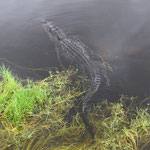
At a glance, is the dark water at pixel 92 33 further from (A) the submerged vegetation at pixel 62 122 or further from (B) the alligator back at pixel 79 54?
(A) the submerged vegetation at pixel 62 122

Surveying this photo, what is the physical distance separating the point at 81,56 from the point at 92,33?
1.32 m

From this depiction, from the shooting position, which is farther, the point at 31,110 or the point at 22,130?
the point at 31,110

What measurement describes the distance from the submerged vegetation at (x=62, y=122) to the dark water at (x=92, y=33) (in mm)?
622

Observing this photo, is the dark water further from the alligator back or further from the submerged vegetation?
the submerged vegetation

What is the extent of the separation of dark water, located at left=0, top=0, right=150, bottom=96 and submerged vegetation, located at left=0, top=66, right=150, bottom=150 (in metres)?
0.62

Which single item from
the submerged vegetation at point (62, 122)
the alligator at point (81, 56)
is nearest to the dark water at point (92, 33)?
the alligator at point (81, 56)

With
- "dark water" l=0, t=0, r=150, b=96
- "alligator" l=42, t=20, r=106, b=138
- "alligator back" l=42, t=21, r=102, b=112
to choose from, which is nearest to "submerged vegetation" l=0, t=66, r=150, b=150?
"alligator" l=42, t=20, r=106, b=138

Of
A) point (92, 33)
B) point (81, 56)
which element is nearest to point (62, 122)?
point (81, 56)

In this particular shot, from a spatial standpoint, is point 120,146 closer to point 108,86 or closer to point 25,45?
point 108,86

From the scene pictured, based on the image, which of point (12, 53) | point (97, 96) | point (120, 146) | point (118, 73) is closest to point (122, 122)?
point (120, 146)

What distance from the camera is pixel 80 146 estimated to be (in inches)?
103

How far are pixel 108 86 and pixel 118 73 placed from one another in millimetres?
514

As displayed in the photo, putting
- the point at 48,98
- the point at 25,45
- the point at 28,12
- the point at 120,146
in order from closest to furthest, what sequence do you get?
the point at 120,146 → the point at 48,98 → the point at 25,45 → the point at 28,12

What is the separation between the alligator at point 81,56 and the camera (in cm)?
343
